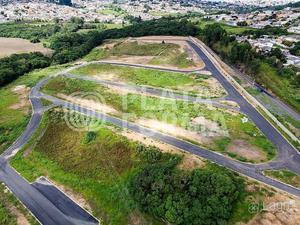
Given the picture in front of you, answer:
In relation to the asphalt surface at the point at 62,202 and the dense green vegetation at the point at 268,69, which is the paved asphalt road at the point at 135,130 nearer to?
the asphalt surface at the point at 62,202

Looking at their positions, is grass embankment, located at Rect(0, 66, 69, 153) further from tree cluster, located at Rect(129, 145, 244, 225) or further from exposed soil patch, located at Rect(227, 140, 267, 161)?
exposed soil patch, located at Rect(227, 140, 267, 161)

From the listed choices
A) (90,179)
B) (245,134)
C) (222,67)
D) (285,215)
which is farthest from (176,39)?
(285,215)

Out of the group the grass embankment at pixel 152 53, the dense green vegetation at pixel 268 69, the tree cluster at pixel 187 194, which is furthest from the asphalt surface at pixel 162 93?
the tree cluster at pixel 187 194

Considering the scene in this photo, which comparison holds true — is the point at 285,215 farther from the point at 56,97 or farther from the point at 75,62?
the point at 75,62

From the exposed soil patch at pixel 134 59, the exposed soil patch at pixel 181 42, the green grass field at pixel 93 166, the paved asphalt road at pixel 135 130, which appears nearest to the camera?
the paved asphalt road at pixel 135 130
